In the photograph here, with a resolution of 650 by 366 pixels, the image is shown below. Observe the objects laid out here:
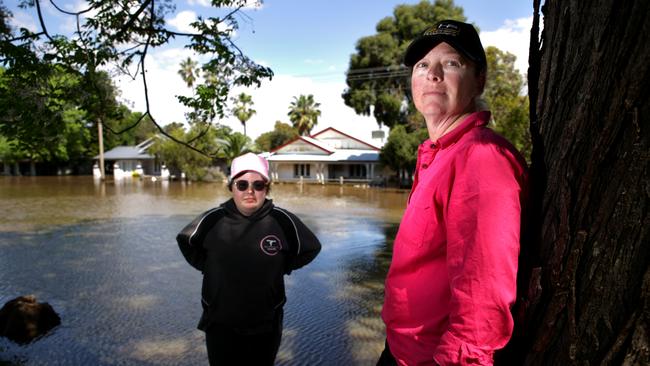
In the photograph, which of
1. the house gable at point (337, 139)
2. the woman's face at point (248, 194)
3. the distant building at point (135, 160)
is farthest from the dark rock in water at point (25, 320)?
the distant building at point (135, 160)

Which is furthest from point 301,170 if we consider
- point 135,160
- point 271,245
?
point 271,245

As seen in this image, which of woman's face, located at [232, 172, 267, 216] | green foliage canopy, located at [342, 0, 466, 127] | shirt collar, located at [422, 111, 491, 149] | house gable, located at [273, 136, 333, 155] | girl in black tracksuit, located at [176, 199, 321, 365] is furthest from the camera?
house gable, located at [273, 136, 333, 155]

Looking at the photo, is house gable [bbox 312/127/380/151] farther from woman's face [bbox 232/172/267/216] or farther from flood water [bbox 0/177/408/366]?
woman's face [bbox 232/172/267/216]

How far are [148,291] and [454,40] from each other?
767 cm

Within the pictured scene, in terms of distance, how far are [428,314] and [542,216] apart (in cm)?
46

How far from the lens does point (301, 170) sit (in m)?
41.7

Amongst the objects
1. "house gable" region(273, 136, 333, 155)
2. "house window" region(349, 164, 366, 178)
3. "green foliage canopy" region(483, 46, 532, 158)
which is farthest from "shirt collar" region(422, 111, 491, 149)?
"house window" region(349, 164, 366, 178)

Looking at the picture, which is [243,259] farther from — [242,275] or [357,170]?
[357,170]

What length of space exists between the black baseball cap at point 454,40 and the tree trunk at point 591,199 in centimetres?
23

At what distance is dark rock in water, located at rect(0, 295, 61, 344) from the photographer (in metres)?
5.67

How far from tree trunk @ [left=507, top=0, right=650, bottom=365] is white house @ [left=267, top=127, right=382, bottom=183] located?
36.7 metres

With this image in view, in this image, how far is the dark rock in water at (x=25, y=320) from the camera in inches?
223

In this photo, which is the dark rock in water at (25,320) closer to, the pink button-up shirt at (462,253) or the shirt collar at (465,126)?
the pink button-up shirt at (462,253)

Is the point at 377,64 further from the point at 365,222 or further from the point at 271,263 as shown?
the point at 271,263
